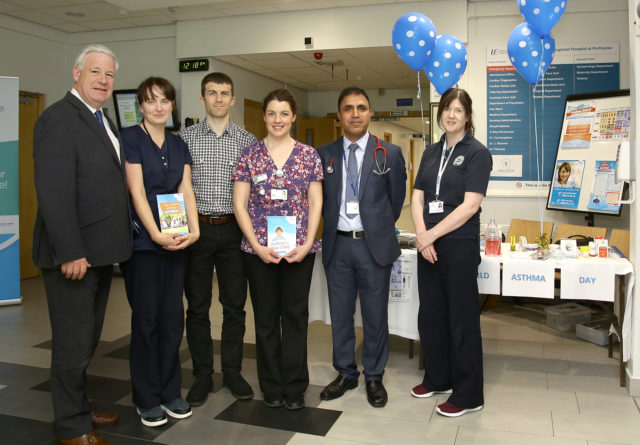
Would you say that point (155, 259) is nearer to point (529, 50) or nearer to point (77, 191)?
point (77, 191)

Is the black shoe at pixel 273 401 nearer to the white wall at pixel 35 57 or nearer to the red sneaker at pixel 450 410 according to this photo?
the red sneaker at pixel 450 410

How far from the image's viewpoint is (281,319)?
9.59 ft

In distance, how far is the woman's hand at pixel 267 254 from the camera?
268 cm

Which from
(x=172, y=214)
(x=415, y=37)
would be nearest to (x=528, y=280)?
(x=415, y=37)

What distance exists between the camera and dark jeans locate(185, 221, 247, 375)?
2855 mm

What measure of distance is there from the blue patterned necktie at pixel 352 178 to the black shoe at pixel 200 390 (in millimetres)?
1189

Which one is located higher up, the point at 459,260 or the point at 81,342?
the point at 459,260

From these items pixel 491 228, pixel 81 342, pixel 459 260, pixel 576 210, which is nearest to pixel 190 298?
pixel 81 342

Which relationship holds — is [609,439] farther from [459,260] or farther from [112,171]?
[112,171]

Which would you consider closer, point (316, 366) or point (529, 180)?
point (316, 366)

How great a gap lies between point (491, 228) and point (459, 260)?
31.0 inches

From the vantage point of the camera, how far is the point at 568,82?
5324 millimetres

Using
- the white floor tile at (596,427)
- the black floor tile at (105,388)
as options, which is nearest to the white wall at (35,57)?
the black floor tile at (105,388)

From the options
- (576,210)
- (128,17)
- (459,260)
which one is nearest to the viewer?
(459,260)
